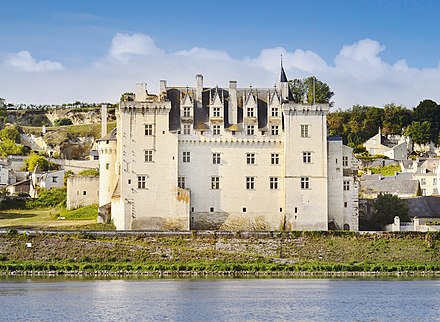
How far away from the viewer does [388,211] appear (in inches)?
2650

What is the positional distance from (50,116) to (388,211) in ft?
299

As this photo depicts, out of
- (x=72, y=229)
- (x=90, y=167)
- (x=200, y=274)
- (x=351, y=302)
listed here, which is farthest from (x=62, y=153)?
(x=351, y=302)

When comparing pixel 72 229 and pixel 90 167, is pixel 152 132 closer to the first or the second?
pixel 72 229

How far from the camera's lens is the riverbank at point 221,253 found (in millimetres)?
57312

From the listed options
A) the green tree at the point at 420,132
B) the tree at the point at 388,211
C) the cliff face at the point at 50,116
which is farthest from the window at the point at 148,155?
the cliff face at the point at 50,116

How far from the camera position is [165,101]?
63969mm

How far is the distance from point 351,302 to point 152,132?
2386 cm

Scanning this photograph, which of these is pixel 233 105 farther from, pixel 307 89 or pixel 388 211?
pixel 307 89

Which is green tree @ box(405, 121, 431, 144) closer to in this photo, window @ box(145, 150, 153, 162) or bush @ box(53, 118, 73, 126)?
bush @ box(53, 118, 73, 126)

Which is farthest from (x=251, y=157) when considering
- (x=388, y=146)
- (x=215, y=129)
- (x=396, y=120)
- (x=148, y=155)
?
(x=396, y=120)

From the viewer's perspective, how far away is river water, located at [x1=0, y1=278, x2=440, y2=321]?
39.6 m

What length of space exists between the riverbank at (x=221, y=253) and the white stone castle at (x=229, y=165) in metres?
3.34

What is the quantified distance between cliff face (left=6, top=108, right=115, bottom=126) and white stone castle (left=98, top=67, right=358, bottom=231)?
7613 cm

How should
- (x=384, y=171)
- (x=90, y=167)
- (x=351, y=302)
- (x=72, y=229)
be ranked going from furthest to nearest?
(x=384, y=171), (x=90, y=167), (x=72, y=229), (x=351, y=302)
